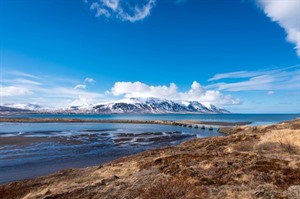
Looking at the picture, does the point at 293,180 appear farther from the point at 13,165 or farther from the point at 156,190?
the point at 13,165

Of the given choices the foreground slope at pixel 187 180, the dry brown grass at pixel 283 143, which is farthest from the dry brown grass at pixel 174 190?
the dry brown grass at pixel 283 143

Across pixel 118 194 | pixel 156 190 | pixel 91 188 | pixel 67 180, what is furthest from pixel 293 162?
pixel 67 180

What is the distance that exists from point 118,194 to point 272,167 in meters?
11.1

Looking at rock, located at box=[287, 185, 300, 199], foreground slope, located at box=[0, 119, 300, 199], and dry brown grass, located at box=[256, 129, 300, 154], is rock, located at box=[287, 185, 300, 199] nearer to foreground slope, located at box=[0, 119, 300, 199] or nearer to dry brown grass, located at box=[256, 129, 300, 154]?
foreground slope, located at box=[0, 119, 300, 199]

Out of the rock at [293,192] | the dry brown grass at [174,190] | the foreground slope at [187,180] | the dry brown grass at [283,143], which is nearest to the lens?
the rock at [293,192]

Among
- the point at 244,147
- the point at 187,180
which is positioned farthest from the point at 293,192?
the point at 244,147

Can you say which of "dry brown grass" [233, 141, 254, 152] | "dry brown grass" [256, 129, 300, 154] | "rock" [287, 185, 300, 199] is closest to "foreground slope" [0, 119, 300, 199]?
"rock" [287, 185, 300, 199]

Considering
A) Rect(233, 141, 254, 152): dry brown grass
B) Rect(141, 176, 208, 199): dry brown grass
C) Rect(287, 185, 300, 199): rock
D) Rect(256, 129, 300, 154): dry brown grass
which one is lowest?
Rect(141, 176, 208, 199): dry brown grass

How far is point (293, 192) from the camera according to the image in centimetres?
1323

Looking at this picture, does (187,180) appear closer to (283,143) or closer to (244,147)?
(244,147)

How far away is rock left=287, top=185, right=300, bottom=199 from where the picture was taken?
12.7 m

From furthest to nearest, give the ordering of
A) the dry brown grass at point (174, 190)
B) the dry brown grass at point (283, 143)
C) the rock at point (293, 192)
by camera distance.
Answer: the dry brown grass at point (283, 143) < the dry brown grass at point (174, 190) < the rock at point (293, 192)

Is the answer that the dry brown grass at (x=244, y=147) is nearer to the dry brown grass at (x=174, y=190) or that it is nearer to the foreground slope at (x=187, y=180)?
the foreground slope at (x=187, y=180)

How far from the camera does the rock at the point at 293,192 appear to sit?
12727mm
